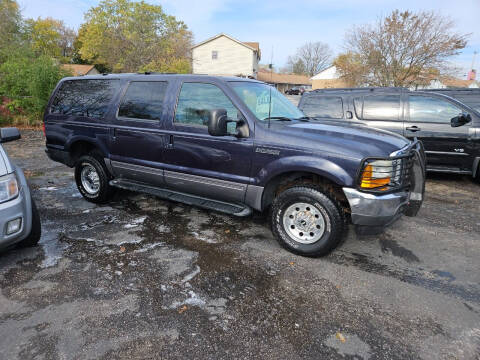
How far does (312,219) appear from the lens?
11.1 feet

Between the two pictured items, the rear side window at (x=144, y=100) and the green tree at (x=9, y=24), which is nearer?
the rear side window at (x=144, y=100)

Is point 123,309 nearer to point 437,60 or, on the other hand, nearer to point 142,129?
point 142,129

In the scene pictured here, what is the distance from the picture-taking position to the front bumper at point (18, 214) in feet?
9.17

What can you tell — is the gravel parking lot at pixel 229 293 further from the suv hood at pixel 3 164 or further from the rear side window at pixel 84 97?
the rear side window at pixel 84 97

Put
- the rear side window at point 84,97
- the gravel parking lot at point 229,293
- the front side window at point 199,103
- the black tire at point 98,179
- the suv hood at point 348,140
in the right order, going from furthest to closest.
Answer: the black tire at point 98,179
the rear side window at point 84,97
the front side window at point 199,103
the suv hood at point 348,140
the gravel parking lot at point 229,293

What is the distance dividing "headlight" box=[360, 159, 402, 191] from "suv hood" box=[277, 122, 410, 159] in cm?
9

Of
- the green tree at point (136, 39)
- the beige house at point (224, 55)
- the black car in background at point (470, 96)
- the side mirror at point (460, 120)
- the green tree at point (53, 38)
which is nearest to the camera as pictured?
the side mirror at point (460, 120)

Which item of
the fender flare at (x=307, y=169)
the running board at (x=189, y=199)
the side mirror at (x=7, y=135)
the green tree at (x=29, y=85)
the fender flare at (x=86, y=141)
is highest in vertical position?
the green tree at (x=29, y=85)

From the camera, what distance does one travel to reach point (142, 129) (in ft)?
13.8

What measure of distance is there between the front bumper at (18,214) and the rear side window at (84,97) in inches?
68.3

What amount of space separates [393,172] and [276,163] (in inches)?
45.3

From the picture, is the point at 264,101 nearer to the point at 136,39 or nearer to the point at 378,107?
the point at 378,107

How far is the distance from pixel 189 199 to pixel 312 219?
1563 mm

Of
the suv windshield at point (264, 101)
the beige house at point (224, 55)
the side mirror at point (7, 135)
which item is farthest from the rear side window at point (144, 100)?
the beige house at point (224, 55)
